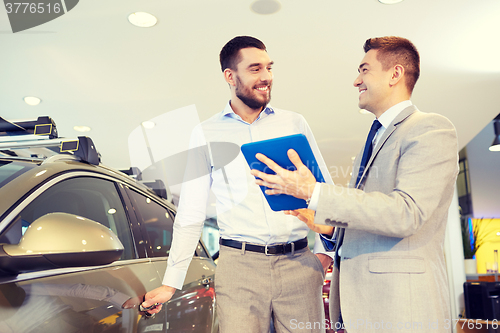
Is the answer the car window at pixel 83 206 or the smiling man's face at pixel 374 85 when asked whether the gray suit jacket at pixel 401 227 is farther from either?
the car window at pixel 83 206

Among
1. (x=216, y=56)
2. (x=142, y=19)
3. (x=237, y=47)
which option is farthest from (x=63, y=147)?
(x=216, y=56)

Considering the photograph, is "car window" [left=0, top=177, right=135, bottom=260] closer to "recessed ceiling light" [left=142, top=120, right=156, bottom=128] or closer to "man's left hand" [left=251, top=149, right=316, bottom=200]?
"man's left hand" [left=251, top=149, right=316, bottom=200]

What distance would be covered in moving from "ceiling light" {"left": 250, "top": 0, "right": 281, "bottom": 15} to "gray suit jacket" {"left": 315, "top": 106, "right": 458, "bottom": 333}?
2.11 m

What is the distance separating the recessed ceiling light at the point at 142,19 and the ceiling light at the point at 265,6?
0.84 meters

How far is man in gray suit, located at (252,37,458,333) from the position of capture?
999 mm

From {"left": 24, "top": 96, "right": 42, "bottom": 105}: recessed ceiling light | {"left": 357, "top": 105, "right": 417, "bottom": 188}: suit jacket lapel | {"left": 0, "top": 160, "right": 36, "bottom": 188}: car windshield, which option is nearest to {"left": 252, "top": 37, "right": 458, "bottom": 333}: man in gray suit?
{"left": 357, "top": 105, "right": 417, "bottom": 188}: suit jacket lapel

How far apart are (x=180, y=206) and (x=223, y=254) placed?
0.32 m

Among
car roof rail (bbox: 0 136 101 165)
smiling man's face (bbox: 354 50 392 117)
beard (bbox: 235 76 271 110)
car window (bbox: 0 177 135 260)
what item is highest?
beard (bbox: 235 76 271 110)

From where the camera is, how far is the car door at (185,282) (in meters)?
1.70

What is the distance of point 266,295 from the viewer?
1486mm

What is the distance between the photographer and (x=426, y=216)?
102 centimetres

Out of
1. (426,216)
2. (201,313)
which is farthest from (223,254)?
(426,216)

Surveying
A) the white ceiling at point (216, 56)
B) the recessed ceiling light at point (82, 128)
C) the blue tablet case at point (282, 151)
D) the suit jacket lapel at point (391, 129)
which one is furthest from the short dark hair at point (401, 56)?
the recessed ceiling light at point (82, 128)

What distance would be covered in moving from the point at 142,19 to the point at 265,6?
3.37 ft
